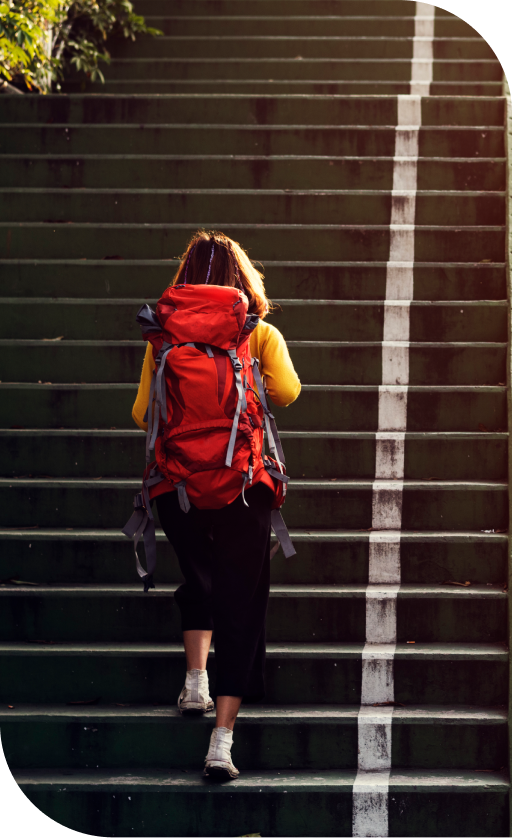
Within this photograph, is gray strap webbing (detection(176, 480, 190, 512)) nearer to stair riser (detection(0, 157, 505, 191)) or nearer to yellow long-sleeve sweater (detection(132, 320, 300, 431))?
yellow long-sleeve sweater (detection(132, 320, 300, 431))

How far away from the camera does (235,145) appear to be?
539 centimetres

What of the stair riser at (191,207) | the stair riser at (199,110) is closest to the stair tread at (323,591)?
the stair riser at (191,207)

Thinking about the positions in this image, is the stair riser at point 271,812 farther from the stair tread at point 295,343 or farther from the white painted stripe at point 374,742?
the stair tread at point 295,343

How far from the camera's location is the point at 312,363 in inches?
168

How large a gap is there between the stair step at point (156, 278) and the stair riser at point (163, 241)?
17cm

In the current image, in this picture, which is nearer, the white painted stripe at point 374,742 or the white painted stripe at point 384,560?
the white painted stripe at point 374,742

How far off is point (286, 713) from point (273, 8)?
19.5ft

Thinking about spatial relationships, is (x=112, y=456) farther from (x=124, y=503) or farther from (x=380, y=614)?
(x=380, y=614)

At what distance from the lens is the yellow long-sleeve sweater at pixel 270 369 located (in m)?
2.87

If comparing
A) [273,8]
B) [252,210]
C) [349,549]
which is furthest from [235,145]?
[349,549]

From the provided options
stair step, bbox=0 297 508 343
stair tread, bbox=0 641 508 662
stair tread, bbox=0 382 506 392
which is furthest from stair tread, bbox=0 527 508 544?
stair step, bbox=0 297 508 343

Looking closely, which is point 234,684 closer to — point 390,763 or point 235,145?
point 390,763

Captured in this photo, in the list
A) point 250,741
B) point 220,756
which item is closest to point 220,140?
point 250,741

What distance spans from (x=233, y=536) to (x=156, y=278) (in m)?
2.25
